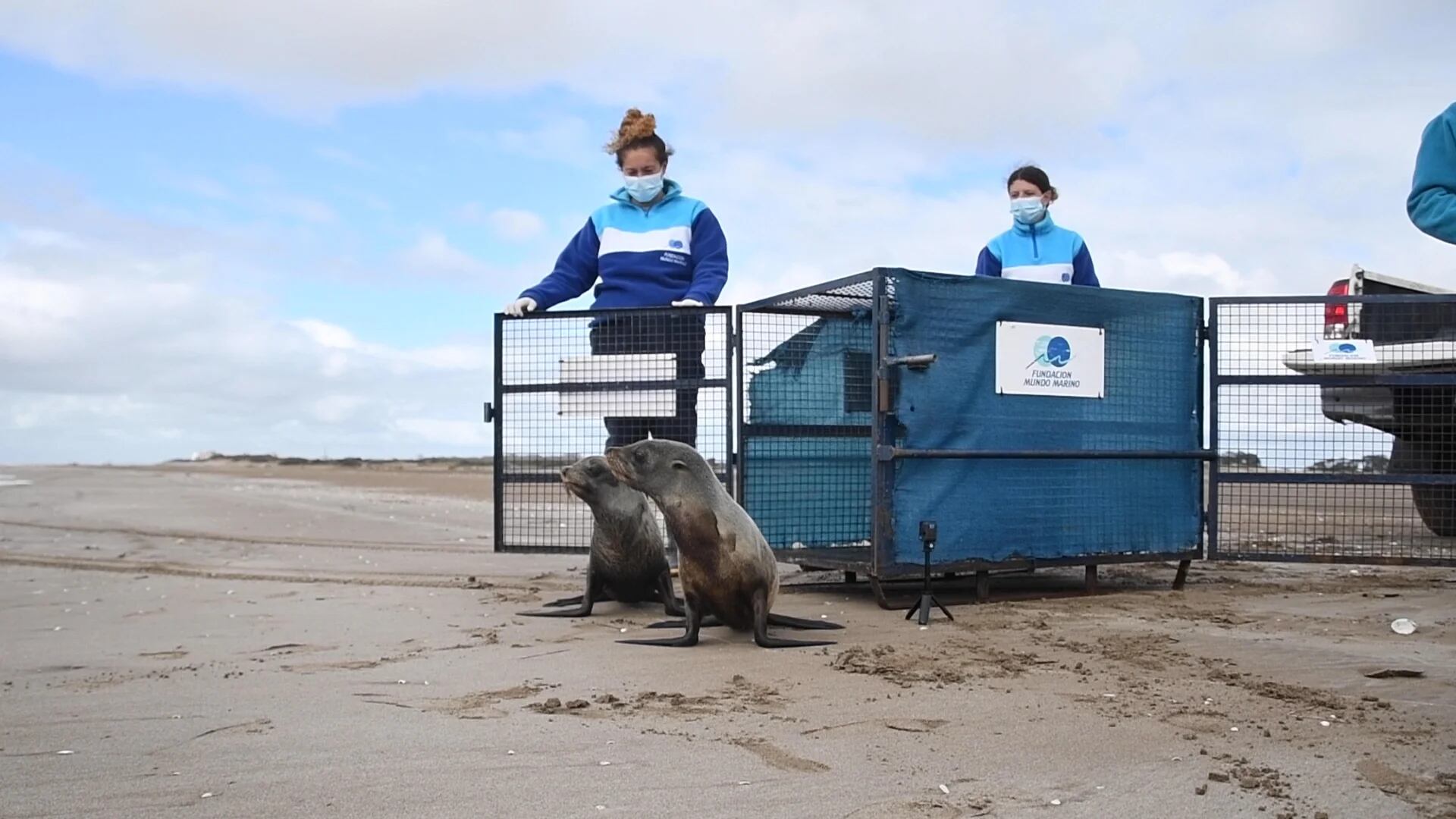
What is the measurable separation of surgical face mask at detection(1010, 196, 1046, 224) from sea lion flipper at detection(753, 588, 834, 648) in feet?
12.0

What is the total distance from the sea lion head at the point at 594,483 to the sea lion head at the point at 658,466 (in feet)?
2.98

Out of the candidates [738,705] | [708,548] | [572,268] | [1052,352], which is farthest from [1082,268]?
[738,705]

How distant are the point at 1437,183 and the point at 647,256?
472 centimetres

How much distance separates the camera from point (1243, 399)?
7.80 m

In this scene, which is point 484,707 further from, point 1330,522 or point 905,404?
point 1330,522

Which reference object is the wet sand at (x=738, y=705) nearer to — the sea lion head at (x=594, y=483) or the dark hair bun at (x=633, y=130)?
the sea lion head at (x=594, y=483)

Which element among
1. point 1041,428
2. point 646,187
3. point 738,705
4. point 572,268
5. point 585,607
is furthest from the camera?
point 572,268

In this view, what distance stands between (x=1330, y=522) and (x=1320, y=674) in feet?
11.9

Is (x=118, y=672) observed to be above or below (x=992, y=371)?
below

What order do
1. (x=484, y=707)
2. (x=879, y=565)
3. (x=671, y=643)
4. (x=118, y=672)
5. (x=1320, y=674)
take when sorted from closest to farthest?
(x=484, y=707) < (x=1320, y=674) < (x=118, y=672) < (x=671, y=643) < (x=879, y=565)

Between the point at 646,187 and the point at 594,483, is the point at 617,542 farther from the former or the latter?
the point at 646,187

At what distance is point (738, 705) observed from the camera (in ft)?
14.6

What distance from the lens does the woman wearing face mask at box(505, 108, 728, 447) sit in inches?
315

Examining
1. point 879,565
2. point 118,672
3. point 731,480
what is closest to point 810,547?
point 731,480
